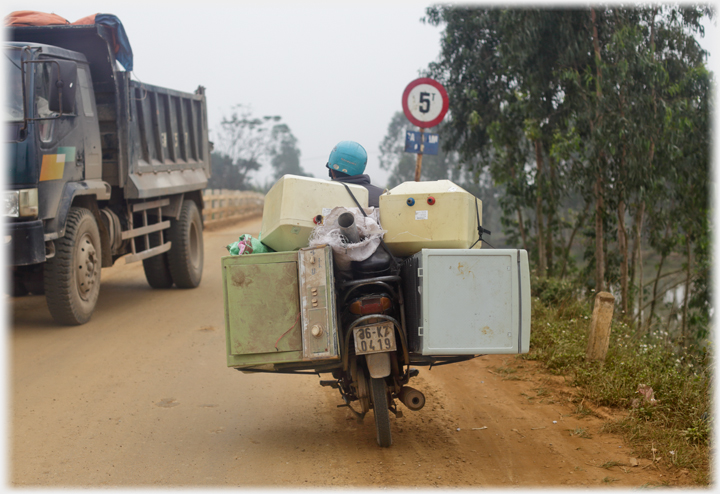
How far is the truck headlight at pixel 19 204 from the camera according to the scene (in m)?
5.76

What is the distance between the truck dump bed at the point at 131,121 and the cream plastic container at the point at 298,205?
476 cm

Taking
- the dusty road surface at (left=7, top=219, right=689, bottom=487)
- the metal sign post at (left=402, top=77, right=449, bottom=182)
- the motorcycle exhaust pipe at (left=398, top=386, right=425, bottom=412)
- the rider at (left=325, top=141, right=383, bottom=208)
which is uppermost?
the metal sign post at (left=402, top=77, right=449, bottom=182)

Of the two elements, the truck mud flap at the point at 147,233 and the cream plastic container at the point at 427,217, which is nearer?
the cream plastic container at the point at 427,217

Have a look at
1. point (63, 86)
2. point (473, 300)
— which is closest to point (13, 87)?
point (63, 86)

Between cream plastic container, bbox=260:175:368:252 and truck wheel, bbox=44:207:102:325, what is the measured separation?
150 inches

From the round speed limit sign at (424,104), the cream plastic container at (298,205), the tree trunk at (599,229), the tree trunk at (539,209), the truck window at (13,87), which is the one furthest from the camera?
the tree trunk at (539,209)

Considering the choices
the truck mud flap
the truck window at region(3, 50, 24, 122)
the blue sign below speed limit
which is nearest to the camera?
the truck window at region(3, 50, 24, 122)

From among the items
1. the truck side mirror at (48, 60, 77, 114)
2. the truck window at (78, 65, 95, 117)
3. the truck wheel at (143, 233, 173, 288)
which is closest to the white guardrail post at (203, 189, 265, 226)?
the truck wheel at (143, 233, 173, 288)

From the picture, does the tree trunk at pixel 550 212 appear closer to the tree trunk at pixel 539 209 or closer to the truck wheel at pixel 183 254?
the tree trunk at pixel 539 209

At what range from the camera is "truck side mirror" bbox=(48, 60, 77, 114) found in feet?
20.3

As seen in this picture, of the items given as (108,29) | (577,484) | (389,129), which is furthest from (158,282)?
(389,129)

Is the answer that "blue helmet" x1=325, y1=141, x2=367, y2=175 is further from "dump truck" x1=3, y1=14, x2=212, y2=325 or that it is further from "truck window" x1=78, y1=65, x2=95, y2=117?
"truck window" x1=78, y1=65, x2=95, y2=117

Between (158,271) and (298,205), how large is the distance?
21.1ft

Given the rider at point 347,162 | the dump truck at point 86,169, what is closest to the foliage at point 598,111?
the dump truck at point 86,169
